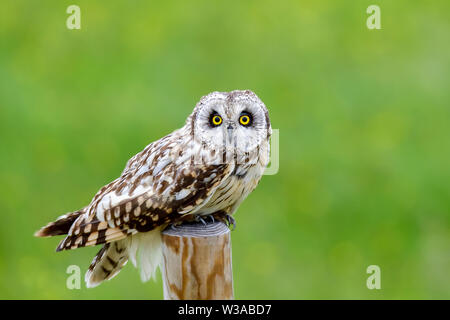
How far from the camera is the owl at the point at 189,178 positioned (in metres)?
4.69

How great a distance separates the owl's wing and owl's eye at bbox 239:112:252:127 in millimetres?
259

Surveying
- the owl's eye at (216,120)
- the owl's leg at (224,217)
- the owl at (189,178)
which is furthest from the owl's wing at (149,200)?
the owl's leg at (224,217)

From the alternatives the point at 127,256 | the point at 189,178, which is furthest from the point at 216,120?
the point at 127,256

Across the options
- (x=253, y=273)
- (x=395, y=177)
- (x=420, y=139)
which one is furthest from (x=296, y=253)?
(x=420, y=139)

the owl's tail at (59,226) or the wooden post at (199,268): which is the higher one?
the owl's tail at (59,226)

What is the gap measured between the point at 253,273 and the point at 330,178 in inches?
66.6

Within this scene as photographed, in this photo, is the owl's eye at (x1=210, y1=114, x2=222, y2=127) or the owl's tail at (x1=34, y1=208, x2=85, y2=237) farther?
the owl's tail at (x1=34, y1=208, x2=85, y2=237)

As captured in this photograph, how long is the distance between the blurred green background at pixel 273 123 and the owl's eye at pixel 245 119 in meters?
3.40

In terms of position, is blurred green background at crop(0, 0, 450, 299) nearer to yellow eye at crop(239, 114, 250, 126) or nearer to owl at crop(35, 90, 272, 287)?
owl at crop(35, 90, 272, 287)

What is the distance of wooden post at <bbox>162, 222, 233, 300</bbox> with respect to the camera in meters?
4.36

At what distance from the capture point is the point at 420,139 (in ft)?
32.1

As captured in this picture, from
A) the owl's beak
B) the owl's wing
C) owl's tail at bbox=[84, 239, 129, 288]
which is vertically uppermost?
the owl's beak

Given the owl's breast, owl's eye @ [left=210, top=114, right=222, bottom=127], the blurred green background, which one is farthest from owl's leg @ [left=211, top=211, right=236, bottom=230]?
the blurred green background

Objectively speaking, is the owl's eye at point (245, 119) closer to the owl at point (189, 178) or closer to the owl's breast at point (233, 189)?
the owl at point (189, 178)
